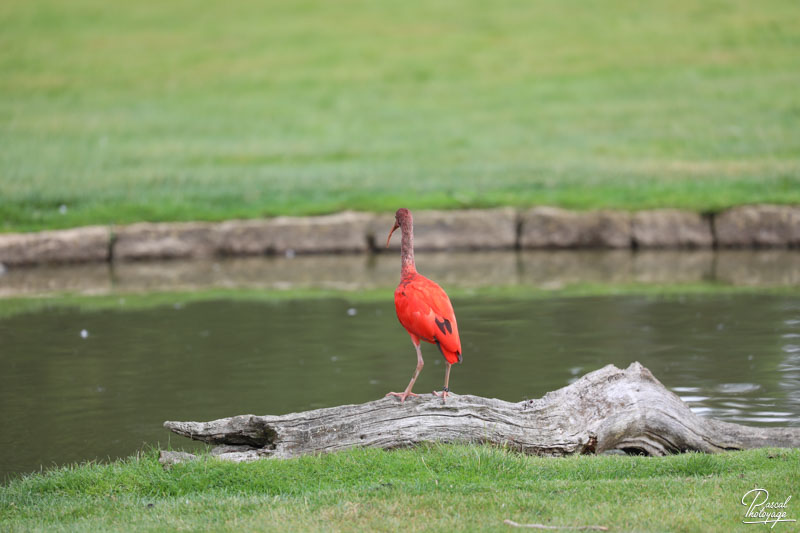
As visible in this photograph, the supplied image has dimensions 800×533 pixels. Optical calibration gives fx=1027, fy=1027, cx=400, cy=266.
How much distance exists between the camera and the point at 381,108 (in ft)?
79.6

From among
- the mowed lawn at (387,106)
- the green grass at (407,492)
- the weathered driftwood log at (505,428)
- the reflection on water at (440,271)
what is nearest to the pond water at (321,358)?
the weathered driftwood log at (505,428)

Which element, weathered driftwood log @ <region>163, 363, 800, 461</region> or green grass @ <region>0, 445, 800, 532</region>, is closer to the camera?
green grass @ <region>0, 445, 800, 532</region>

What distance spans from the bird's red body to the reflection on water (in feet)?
22.5

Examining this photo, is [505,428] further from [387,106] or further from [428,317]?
[387,106]

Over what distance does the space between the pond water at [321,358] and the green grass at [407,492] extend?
3.75 feet

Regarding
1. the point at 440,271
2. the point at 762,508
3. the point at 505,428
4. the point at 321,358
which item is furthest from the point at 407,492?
the point at 440,271

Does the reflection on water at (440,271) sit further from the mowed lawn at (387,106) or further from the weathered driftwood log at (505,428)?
the weathered driftwood log at (505,428)

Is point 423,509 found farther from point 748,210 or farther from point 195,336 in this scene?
point 748,210

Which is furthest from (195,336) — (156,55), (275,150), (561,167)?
(156,55)

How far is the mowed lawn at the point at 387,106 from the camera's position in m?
16.7

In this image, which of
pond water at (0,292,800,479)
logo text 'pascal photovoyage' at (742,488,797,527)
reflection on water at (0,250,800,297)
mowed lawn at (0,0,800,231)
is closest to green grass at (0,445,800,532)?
logo text 'pascal photovoyage' at (742,488,797,527)

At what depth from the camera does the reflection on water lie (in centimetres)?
1279

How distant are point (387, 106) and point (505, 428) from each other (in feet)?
63.1

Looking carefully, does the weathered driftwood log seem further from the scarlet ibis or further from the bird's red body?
the bird's red body
